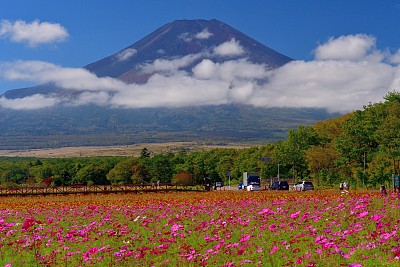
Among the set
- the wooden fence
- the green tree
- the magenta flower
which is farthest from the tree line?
the magenta flower

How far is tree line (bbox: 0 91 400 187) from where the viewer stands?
5044 cm

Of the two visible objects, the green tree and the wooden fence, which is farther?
the green tree

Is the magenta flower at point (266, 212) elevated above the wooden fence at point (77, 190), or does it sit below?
above

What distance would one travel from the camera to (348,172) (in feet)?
189

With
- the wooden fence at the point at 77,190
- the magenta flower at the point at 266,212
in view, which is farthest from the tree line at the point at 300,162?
the magenta flower at the point at 266,212

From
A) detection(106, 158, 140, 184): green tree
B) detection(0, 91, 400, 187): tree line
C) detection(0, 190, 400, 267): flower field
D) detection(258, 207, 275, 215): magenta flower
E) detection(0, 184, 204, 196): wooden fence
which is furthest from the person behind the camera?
detection(106, 158, 140, 184): green tree

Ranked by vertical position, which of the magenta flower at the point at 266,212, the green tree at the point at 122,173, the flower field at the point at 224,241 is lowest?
the green tree at the point at 122,173

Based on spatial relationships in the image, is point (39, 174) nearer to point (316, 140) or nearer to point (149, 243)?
point (316, 140)

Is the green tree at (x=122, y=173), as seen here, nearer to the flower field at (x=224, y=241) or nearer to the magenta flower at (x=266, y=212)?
the flower field at (x=224, y=241)

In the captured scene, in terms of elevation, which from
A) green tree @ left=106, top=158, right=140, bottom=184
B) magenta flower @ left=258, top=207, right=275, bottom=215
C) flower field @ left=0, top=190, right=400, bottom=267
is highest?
Result: magenta flower @ left=258, top=207, right=275, bottom=215

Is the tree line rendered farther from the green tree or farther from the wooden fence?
the wooden fence

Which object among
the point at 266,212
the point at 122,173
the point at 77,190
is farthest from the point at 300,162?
the point at 266,212

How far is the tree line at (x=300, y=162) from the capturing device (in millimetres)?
50438

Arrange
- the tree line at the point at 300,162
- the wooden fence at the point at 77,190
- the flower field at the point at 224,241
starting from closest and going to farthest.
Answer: the flower field at the point at 224,241 → the wooden fence at the point at 77,190 → the tree line at the point at 300,162
